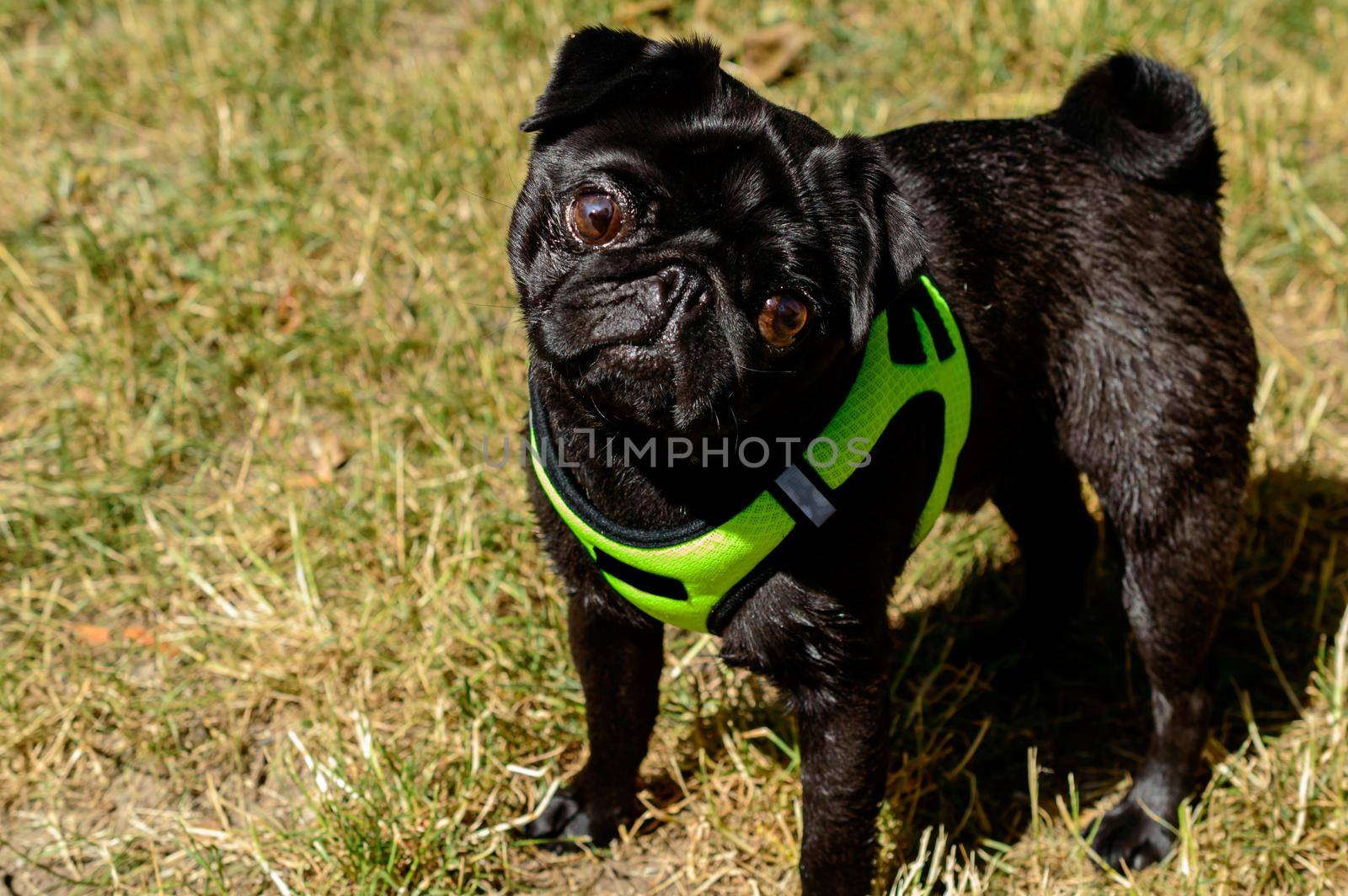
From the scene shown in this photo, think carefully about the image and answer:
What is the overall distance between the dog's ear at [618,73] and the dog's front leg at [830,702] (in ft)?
3.52

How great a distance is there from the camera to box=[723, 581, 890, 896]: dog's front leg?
283 centimetres

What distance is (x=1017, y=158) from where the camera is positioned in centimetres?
333

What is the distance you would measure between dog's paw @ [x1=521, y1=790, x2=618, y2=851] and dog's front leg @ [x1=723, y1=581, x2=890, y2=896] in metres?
0.69

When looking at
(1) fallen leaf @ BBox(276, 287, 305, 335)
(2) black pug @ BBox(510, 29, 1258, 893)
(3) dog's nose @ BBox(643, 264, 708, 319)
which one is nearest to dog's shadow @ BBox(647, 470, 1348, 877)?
(2) black pug @ BBox(510, 29, 1258, 893)

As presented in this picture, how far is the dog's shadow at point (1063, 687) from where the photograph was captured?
3.73m

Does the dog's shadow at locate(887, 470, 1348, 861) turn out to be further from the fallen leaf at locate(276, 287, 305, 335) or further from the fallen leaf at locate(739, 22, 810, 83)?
the fallen leaf at locate(739, 22, 810, 83)

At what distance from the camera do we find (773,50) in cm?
593

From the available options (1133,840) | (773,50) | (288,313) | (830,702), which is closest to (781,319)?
(830,702)

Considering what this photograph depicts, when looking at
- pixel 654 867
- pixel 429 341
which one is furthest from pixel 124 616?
pixel 654 867

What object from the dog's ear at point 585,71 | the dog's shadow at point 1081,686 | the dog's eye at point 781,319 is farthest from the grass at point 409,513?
the dog's eye at point 781,319

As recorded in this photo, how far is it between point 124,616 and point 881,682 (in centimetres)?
244

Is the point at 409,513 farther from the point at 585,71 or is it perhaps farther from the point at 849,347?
the point at 849,347

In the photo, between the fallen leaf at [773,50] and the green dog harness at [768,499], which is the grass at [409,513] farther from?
the green dog harness at [768,499]

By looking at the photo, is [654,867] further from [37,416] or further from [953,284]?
[37,416]
